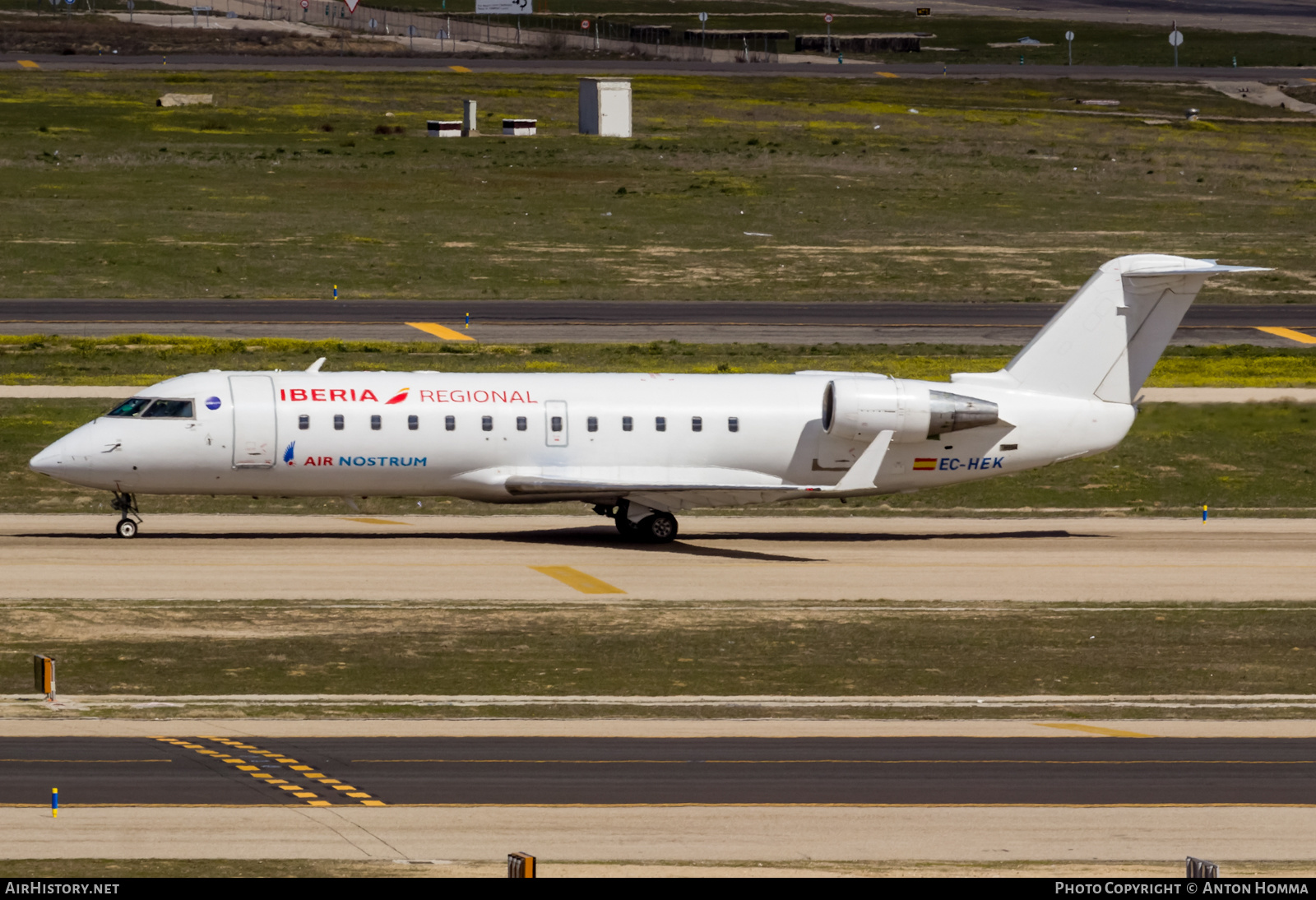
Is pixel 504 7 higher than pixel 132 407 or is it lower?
higher

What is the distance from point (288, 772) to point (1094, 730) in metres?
12.3

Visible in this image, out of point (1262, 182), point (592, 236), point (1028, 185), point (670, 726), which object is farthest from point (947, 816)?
point (1262, 182)

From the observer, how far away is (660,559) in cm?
4203

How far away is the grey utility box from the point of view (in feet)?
395

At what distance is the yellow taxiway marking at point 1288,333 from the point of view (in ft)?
232

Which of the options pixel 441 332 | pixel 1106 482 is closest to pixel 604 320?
pixel 441 332

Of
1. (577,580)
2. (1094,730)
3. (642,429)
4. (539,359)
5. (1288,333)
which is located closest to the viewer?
(1094,730)

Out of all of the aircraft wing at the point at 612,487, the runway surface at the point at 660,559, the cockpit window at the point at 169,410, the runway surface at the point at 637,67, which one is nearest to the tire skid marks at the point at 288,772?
the runway surface at the point at 660,559

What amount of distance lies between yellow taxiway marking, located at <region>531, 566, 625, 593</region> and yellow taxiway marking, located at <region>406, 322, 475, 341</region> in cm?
2749

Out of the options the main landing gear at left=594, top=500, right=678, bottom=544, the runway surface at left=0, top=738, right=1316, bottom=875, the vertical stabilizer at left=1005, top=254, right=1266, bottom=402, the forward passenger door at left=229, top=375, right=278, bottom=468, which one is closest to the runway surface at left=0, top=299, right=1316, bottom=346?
the vertical stabilizer at left=1005, top=254, right=1266, bottom=402

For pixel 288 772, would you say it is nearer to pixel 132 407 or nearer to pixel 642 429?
pixel 132 407

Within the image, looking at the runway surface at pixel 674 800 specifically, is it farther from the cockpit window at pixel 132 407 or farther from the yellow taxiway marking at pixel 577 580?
the cockpit window at pixel 132 407

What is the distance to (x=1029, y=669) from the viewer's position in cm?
3244

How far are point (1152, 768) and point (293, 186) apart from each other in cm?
8203
